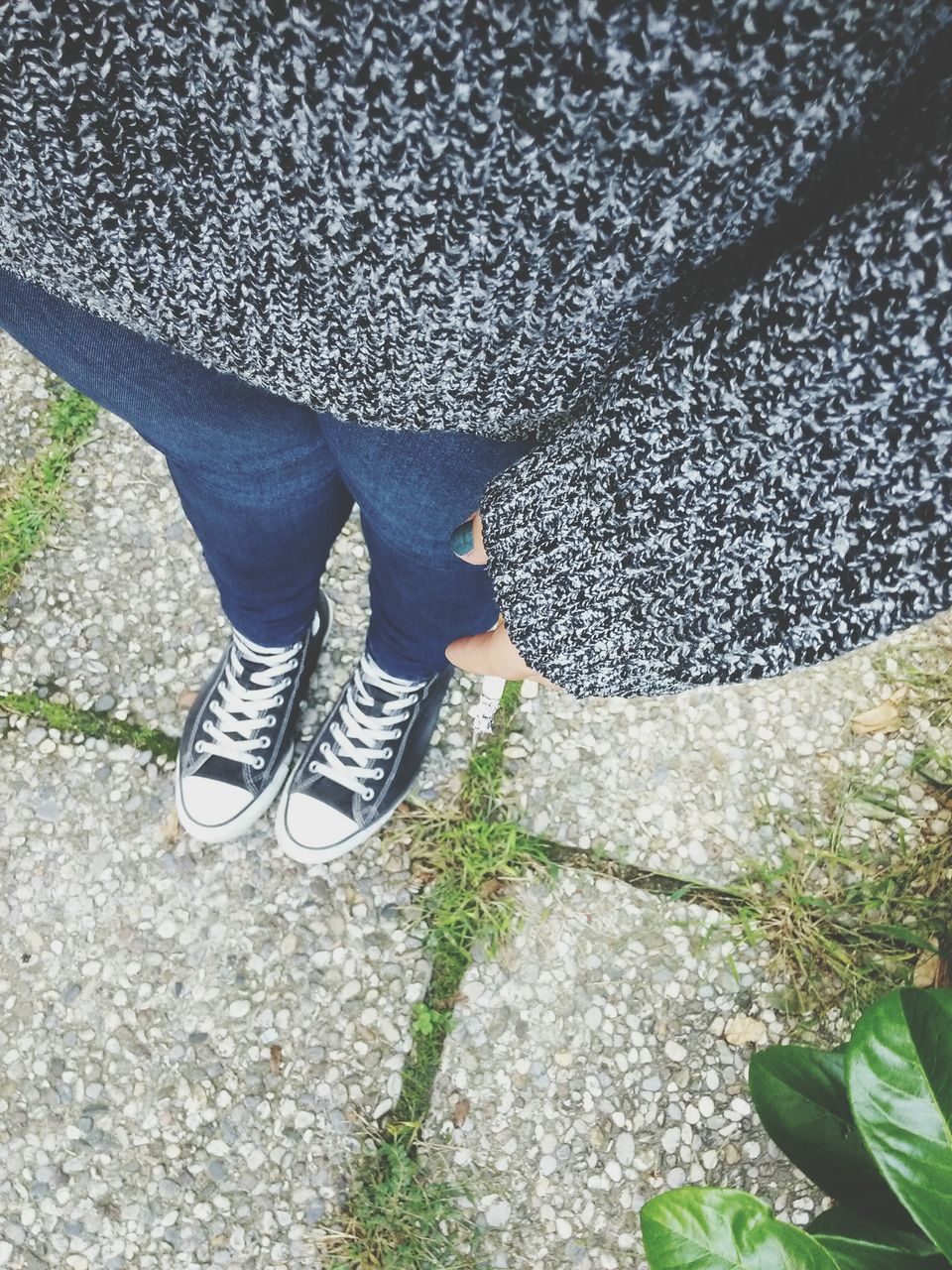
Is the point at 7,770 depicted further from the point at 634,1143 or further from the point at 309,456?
the point at 634,1143

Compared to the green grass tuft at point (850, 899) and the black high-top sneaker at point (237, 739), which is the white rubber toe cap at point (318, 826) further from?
the green grass tuft at point (850, 899)

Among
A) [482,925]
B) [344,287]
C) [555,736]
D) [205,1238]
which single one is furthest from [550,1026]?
[344,287]

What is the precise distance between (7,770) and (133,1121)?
670 millimetres

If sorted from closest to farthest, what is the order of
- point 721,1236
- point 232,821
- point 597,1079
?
point 721,1236
point 597,1079
point 232,821

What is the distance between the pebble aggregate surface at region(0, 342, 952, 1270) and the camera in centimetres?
138

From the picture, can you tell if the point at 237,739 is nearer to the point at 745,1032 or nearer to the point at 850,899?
the point at 745,1032

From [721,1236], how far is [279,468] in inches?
36.5

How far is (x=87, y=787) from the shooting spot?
162 centimetres

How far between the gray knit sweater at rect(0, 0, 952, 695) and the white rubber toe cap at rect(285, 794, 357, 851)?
97 cm

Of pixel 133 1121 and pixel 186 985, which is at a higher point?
pixel 186 985

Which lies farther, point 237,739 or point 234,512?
point 237,739

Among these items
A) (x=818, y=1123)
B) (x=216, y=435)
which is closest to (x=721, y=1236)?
(x=818, y=1123)

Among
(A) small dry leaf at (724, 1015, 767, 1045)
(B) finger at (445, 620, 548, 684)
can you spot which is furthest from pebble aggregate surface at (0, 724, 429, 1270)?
(B) finger at (445, 620, 548, 684)

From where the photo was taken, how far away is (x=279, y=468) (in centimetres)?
103
